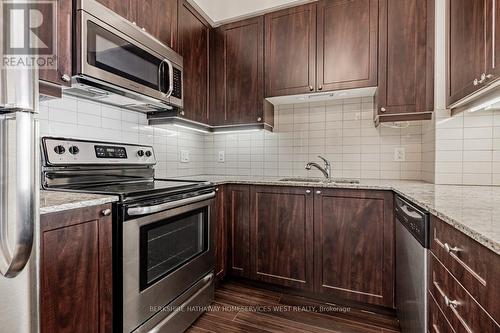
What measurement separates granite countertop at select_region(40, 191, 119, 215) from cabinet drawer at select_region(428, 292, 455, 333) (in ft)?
4.40

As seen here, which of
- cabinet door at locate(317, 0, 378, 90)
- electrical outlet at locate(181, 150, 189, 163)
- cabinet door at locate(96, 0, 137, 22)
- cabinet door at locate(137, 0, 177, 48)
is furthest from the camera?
electrical outlet at locate(181, 150, 189, 163)

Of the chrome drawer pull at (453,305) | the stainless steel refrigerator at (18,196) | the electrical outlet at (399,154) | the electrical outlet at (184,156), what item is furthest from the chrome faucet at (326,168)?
the stainless steel refrigerator at (18,196)

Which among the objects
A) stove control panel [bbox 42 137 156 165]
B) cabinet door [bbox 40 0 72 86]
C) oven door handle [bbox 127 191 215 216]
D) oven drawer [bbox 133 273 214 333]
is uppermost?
cabinet door [bbox 40 0 72 86]

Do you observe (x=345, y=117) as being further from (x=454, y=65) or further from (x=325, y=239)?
(x=325, y=239)

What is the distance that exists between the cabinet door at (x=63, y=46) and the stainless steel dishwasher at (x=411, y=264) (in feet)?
5.76

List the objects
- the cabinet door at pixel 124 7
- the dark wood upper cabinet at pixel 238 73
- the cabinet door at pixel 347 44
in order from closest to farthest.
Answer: the cabinet door at pixel 124 7
the cabinet door at pixel 347 44
the dark wood upper cabinet at pixel 238 73

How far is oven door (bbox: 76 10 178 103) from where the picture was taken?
134 centimetres

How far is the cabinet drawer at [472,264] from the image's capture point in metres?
0.63

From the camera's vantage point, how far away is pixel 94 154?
5.43ft

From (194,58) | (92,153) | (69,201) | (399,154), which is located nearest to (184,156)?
(194,58)

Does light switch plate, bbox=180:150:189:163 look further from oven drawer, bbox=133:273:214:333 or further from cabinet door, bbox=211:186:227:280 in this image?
oven drawer, bbox=133:273:214:333

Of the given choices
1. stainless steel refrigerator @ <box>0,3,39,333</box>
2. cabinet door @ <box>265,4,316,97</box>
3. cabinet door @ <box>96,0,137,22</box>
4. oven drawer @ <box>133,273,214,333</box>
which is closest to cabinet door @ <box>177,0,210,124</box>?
cabinet door @ <box>96,0,137,22</box>

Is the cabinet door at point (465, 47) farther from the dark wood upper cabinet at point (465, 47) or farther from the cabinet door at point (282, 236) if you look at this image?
the cabinet door at point (282, 236)

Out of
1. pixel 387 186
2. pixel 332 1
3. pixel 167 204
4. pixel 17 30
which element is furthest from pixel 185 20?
pixel 387 186
